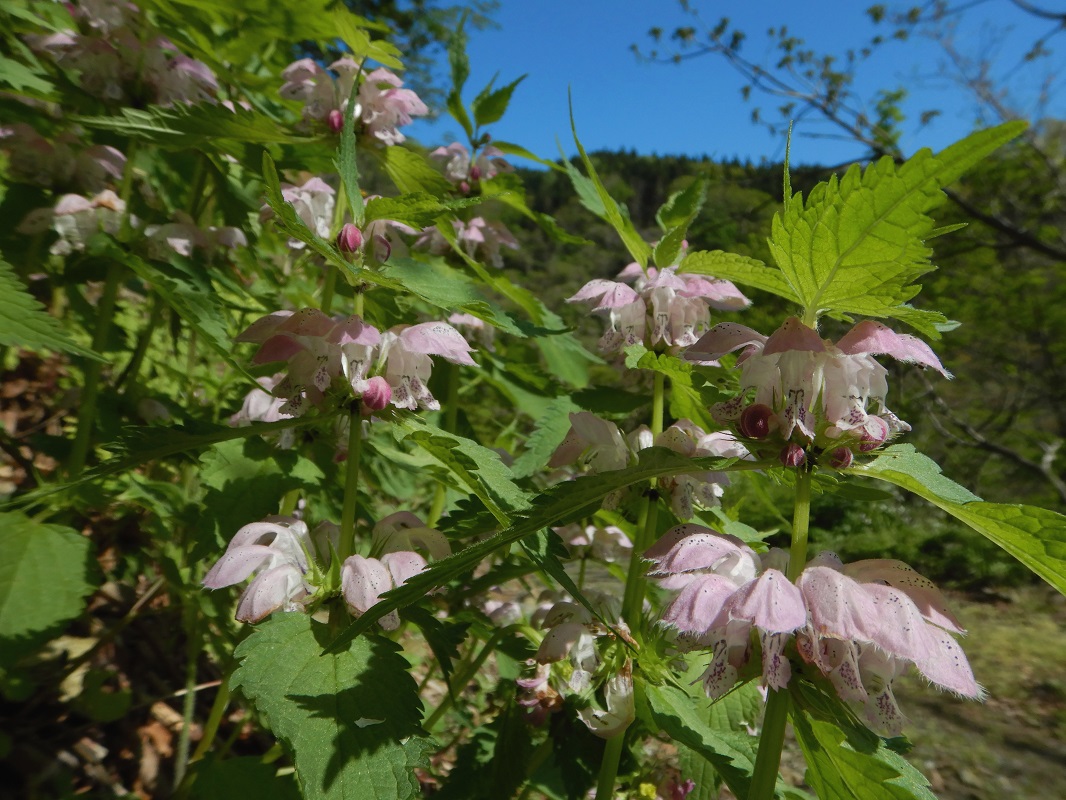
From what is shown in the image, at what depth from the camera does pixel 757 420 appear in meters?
0.69

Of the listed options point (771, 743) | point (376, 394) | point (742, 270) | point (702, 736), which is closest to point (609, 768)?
point (702, 736)

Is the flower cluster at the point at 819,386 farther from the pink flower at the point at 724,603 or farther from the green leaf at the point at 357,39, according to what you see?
the green leaf at the point at 357,39

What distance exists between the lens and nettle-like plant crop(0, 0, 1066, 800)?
62 cm

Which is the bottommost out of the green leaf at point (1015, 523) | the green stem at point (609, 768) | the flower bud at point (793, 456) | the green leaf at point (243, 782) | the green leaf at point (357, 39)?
the green leaf at point (243, 782)

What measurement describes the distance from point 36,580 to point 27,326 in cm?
43

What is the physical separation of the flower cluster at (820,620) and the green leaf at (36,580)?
0.95m

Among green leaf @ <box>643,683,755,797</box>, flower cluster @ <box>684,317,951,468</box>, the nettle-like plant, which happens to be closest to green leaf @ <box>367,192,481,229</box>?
the nettle-like plant

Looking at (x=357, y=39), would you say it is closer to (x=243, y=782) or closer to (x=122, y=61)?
(x=122, y=61)

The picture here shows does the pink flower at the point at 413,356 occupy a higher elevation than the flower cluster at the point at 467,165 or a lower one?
lower

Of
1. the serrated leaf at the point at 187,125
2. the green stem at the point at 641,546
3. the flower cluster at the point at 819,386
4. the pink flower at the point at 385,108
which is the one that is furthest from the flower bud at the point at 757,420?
the pink flower at the point at 385,108

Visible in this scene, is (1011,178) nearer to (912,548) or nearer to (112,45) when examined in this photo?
(912,548)

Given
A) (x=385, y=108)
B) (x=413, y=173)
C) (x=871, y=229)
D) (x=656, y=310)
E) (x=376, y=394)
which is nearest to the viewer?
(x=871, y=229)

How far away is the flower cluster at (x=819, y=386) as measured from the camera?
65 cm

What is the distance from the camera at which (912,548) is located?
682 centimetres
